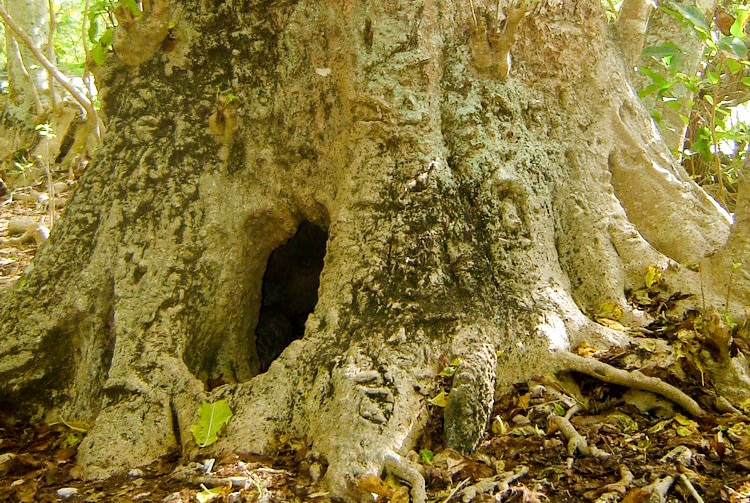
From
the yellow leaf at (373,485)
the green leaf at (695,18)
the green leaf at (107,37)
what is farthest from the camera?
the green leaf at (107,37)

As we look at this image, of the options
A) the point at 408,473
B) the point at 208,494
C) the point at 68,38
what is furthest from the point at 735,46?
the point at 68,38

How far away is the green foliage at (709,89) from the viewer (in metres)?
3.25

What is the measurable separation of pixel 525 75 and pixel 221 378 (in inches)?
84.5

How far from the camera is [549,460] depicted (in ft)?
7.96

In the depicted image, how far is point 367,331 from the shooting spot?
290cm

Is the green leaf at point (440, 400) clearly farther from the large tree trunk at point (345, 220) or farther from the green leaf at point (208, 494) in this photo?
the green leaf at point (208, 494)

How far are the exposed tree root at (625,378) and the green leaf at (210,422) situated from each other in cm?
138

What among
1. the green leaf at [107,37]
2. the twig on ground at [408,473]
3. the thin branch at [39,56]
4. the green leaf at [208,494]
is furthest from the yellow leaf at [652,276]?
the thin branch at [39,56]

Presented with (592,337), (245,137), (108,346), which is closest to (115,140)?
(245,137)

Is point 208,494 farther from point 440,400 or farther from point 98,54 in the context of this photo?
point 98,54

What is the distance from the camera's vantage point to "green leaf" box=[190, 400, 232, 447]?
280 centimetres

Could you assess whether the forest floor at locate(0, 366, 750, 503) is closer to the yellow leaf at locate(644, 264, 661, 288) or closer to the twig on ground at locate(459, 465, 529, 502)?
the twig on ground at locate(459, 465, 529, 502)

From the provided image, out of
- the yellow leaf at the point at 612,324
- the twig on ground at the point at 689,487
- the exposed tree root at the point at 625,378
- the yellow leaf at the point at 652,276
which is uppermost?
the yellow leaf at the point at 652,276

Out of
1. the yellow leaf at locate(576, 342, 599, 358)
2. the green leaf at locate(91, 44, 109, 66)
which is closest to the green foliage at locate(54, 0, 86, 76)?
the green leaf at locate(91, 44, 109, 66)
